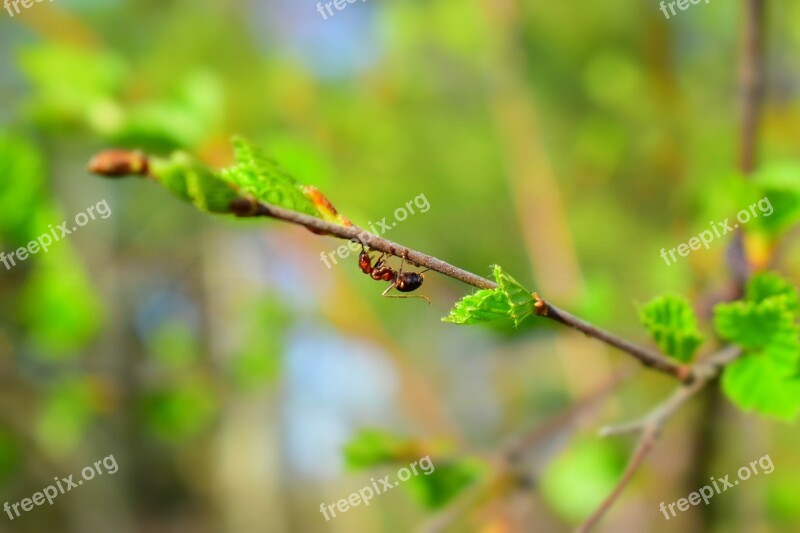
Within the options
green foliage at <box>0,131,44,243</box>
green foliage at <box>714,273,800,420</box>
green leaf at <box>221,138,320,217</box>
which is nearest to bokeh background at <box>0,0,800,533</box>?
green foliage at <box>0,131,44,243</box>

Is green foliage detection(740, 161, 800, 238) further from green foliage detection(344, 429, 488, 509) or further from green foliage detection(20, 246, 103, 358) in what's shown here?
green foliage detection(20, 246, 103, 358)

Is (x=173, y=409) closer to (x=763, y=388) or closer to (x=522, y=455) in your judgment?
(x=522, y=455)

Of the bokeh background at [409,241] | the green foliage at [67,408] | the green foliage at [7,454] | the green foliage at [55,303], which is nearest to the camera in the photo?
the bokeh background at [409,241]

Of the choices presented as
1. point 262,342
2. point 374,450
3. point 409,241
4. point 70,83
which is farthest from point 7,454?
point 409,241

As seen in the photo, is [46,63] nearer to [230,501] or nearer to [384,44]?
[384,44]

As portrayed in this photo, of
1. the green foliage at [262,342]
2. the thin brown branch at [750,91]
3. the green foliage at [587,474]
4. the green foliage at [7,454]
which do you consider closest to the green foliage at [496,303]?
the thin brown branch at [750,91]

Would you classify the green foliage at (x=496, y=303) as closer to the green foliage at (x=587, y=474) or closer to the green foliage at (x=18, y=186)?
the green foliage at (x=18, y=186)
